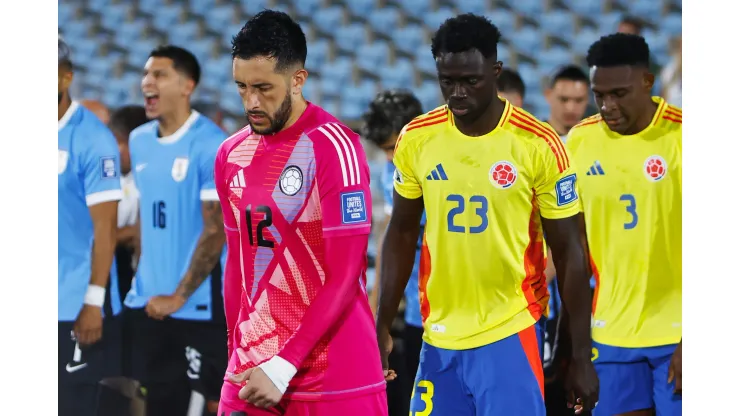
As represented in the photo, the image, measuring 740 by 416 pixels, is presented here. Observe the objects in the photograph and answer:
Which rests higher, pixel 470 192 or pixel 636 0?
pixel 636 0

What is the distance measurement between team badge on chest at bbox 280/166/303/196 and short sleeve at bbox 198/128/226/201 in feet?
6.99

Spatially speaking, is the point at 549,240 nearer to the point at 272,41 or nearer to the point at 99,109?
the point at 272,41

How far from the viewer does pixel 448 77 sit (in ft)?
10.2

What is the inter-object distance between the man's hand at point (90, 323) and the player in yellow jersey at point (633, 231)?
209 cm

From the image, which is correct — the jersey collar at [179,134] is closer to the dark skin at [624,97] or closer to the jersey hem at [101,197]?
the jersey hem at [101,197]

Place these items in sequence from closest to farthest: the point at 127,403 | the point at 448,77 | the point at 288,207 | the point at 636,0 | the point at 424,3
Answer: the point at 288,207 → the point at 448,77 → the point at 127,403 → the point at 636,0 → the point at 424,3

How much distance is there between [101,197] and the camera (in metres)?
4.64

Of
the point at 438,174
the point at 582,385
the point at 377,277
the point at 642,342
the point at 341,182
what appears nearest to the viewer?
the point at 341,182

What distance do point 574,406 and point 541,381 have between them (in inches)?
4.6

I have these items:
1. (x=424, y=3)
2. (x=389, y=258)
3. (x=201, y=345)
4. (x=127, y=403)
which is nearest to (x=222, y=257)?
(x=201, y=345)

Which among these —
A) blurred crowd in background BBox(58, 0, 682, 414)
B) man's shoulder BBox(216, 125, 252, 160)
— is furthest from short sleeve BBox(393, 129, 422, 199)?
blurred crowd in background BBox(58, 0, 682, 414)

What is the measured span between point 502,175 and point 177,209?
6.79 ft

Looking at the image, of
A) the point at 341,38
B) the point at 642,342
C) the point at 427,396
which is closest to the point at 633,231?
the point at 642,342

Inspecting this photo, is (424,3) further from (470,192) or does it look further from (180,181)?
(470,192)
